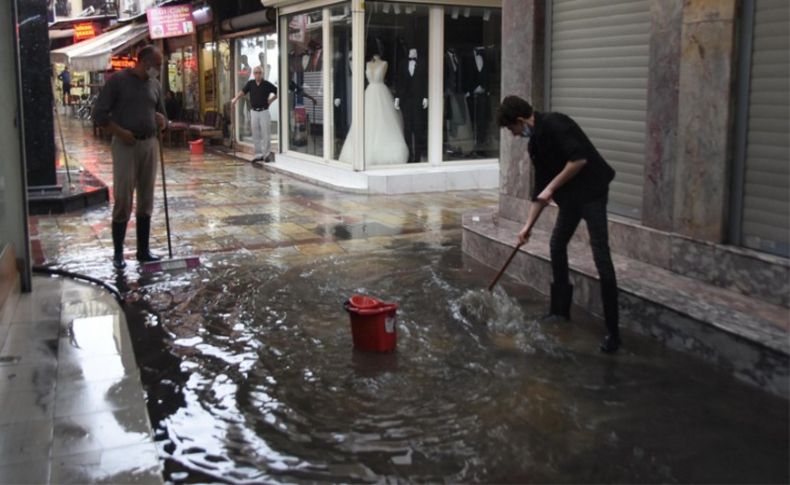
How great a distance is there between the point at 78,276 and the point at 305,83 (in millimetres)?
8638

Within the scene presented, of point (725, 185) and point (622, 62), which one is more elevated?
point (622, 62)

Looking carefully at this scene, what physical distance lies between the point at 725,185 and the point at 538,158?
137 cm

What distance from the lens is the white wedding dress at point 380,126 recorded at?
13430mm

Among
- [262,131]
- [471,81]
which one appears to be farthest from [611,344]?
[262,131]

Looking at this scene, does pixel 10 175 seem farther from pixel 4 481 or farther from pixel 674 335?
pixel 674 335

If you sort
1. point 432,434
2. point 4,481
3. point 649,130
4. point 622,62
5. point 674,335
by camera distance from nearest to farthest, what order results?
1. point 4,481
2. point 432,434
3. point 674,335
4. point 649,130
5. point 622,62

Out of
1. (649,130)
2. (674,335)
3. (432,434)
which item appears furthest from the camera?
(649,130)

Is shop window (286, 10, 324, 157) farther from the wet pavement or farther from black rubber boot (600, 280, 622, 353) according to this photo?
black rubber boot (600, 280, 622, 353)

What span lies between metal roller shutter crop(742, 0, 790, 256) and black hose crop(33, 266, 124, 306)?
16.1 ft

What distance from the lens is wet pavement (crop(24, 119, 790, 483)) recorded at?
12.9 ft

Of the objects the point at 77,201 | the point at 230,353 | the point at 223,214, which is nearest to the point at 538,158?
the point at 230,353

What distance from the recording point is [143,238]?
812 cm

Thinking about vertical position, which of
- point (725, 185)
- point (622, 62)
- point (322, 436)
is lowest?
point (322, 436)

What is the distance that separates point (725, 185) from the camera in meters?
5.92
